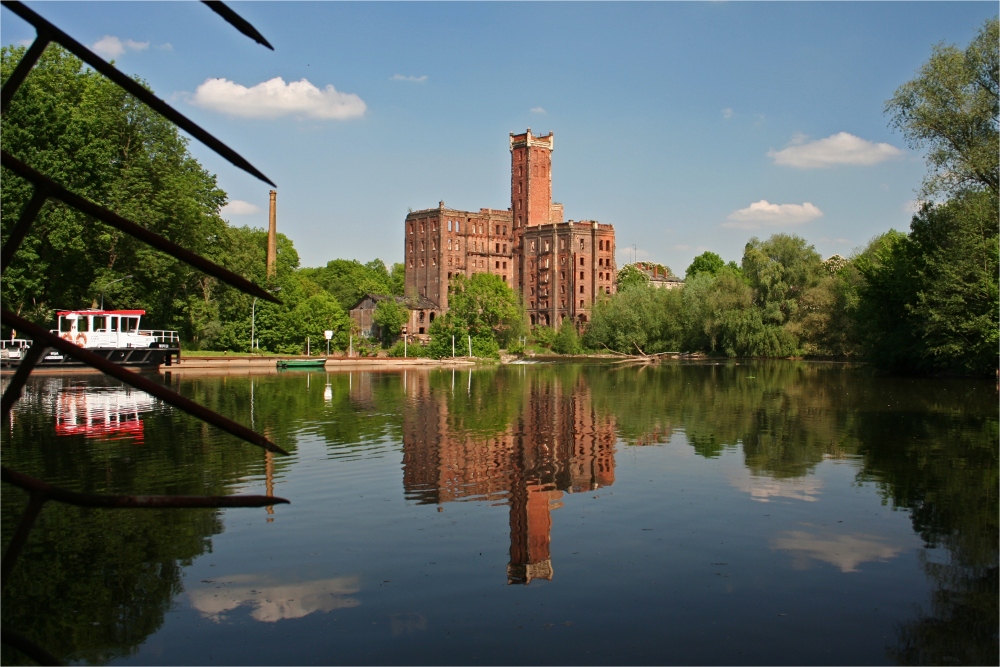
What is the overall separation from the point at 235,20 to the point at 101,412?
24.8 m

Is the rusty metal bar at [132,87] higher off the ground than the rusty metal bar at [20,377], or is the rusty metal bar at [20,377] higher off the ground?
the rusty metal bar at [132,87]

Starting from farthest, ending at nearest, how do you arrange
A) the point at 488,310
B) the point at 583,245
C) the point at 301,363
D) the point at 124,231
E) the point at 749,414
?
the point at 583,245
the point at 488,310
the point at 301,363
the point at 749,414
the point at 124,231

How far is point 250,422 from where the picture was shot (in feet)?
74.2

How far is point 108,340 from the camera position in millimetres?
47906

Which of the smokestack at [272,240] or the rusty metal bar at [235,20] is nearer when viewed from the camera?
the rusty metal bar at [235,20]

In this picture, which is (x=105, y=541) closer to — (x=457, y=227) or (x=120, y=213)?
(x=120, y=213)

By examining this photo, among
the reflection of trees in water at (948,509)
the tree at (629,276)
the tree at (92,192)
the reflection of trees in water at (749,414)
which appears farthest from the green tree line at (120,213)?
the tree at (629,276)

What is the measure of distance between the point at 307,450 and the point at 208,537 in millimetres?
7237

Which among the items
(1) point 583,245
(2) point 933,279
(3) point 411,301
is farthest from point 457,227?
(2) point 933,279

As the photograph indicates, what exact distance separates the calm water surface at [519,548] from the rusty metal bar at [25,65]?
515 cm

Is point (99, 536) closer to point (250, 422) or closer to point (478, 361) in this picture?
point (250, 422)

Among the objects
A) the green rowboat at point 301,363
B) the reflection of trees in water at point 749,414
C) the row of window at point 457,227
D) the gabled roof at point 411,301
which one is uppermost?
the row of window at point 457,227

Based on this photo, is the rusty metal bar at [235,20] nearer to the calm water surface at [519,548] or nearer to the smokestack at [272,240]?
the calm water surface at [519,548]

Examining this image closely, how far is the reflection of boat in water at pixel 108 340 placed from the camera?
46.6 m
